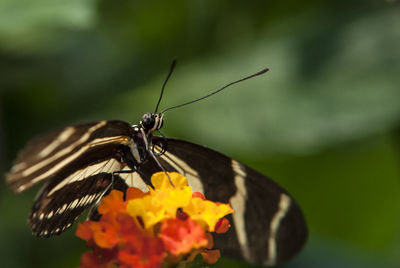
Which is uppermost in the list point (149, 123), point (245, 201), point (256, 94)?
point (149, 123)

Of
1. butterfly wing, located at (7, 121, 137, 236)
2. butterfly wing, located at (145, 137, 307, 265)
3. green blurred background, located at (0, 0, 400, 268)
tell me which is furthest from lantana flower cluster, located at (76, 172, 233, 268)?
green blurred background, located at (0, 0, 400, 268)

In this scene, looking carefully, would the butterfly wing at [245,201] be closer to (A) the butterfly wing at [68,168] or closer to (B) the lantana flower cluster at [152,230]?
(A) the butterfly wing at [68,168]

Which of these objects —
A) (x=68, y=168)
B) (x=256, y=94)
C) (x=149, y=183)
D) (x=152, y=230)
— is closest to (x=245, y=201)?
(x=149, y=183)

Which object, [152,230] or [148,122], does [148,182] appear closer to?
[148,122]

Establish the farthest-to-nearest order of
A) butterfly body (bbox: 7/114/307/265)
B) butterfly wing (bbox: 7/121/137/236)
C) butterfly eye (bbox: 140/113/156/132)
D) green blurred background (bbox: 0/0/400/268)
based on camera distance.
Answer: green blurred background (bbox: 0/0/400/268) → butterfly eye (bbox: 140/113/156/132) → butterfly body (bbox: 7/114/307/265) → butterfly wing (bbox: 7/121/137/236)

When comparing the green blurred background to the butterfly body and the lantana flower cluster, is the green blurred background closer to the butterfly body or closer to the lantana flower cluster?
the butterfly body

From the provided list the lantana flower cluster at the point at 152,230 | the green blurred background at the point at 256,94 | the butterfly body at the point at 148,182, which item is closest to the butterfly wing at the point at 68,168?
the butterfly body at the point at 148,182
